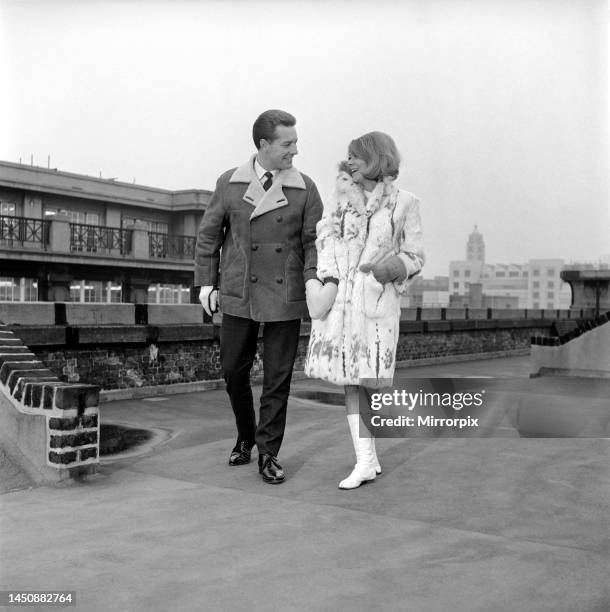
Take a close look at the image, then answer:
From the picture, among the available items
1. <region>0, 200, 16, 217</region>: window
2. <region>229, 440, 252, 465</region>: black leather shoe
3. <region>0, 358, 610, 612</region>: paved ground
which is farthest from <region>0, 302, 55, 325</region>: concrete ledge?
<region>0, 200, 16, 217</region>: window

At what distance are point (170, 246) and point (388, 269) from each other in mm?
28507

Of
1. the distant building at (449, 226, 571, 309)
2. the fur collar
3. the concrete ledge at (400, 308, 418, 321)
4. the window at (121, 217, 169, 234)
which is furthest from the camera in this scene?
the distant building at (449, 226, 571, 309)

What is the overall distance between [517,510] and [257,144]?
252 centimetres

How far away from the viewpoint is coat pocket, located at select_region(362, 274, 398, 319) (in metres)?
3.96

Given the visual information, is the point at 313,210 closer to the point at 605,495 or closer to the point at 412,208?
the point at 412,208

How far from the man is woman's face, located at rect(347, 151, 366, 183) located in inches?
17.4

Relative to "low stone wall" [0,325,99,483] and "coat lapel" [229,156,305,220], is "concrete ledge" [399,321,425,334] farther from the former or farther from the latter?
"low stone wall" [0,325,99,483]

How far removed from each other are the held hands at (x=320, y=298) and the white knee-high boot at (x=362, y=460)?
0.62m

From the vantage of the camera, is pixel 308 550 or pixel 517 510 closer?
pixel 308 550

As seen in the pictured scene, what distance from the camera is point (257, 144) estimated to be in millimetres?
4508

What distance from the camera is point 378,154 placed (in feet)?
13.1

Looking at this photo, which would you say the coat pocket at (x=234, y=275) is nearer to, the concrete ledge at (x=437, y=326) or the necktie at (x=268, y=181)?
the necktie at (x=268, y=181)

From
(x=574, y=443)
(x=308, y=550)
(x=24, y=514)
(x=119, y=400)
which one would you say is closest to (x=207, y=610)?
(x=308, y=550)

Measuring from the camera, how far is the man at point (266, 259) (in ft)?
14.2
